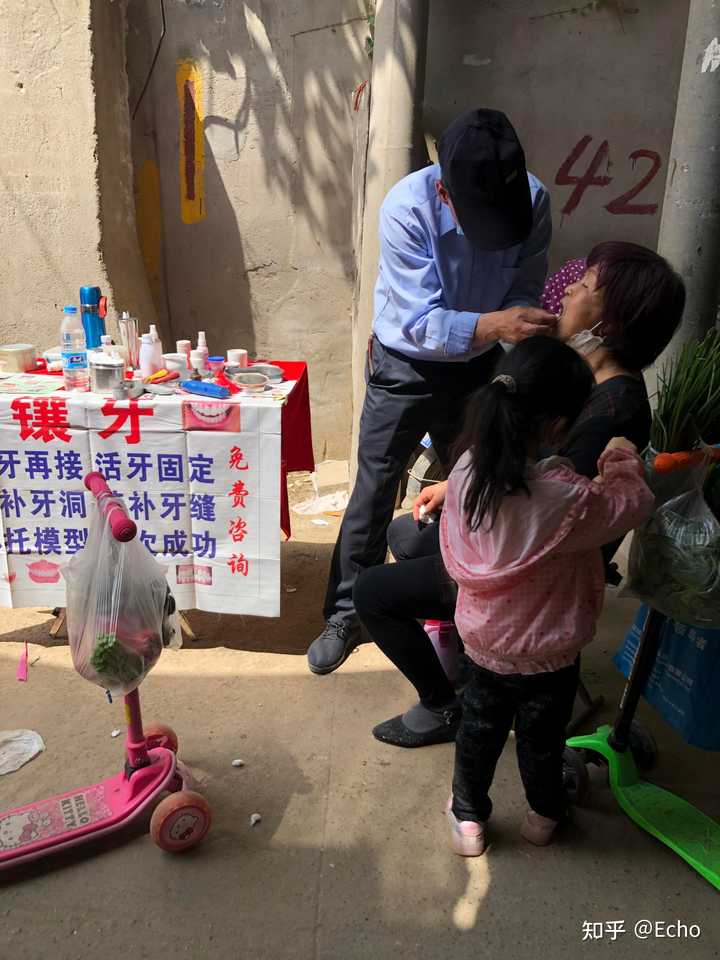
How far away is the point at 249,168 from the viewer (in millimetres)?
4410

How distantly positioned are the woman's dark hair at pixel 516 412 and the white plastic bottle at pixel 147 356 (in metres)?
1.58

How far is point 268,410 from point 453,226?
86 cm

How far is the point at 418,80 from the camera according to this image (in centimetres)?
368

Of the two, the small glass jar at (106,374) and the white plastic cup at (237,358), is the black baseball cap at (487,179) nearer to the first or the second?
the white plastic cup at (237,358)

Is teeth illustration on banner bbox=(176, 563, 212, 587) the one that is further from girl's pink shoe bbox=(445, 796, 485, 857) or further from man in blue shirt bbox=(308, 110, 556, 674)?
girl's pink shoe bbox=(445, 796, 485, 857)

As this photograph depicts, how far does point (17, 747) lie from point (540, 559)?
1735mm

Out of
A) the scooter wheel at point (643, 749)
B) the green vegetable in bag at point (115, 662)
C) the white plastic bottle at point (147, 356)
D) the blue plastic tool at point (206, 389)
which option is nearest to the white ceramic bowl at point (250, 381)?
the blue plastic tool at point (206, 389)

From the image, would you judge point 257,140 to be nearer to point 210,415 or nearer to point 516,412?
point 210,415

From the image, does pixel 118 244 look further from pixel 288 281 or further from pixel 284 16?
pixel 284 16

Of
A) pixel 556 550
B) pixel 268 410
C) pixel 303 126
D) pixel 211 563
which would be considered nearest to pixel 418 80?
pixel 303 126

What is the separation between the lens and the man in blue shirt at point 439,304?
2.16 meters

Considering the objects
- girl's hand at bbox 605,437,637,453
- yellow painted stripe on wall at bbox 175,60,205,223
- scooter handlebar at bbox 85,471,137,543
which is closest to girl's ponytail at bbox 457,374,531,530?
girl's hand at bbox 605,437,637,453

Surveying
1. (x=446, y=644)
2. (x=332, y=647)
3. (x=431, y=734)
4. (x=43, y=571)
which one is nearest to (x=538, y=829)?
(x=431, y=734)

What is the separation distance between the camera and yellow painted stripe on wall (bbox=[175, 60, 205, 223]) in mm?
4266
